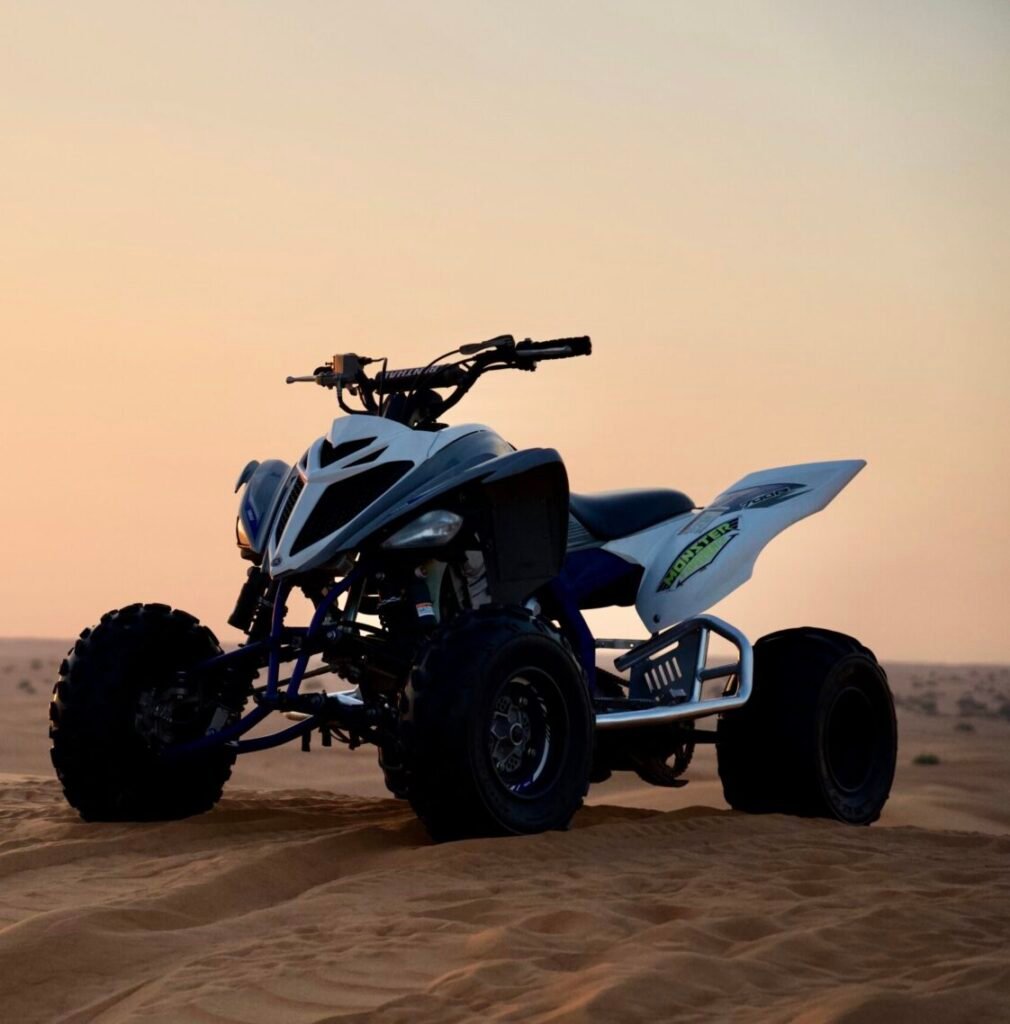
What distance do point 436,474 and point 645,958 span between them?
3.23 metres

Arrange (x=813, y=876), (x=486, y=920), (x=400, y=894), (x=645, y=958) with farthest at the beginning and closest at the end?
(x=813, y=876)
(x=400, y=894)
(x=486, y=920)
(x=645, y=958)

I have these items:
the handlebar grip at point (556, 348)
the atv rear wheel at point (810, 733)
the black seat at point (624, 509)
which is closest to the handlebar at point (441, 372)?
the handlebar grip at point (556, 348)

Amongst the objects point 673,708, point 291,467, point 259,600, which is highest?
point 291,467

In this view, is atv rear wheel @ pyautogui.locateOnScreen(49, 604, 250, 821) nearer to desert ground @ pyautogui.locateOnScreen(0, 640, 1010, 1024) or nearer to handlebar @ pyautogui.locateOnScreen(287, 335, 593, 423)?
desert ground @ pyautogui.locateOnScreen(0, 640, 1010, 1024)

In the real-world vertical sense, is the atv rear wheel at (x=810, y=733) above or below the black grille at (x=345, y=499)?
below

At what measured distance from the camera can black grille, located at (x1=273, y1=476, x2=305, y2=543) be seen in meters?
8.30

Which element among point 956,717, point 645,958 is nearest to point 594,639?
point 645,958

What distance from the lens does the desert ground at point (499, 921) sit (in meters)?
4.99

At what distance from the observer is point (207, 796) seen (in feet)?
30.0

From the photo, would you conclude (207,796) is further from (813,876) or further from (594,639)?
(813,876)

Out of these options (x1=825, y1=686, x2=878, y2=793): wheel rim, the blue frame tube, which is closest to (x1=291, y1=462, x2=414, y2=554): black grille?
the blue frame tube

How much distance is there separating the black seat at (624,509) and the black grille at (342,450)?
158 centimetres

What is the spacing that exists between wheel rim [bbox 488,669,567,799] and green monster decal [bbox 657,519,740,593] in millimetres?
1671

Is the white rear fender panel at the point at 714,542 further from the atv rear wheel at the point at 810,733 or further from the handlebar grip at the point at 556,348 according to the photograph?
the handlebar grip at the point at 556,348
